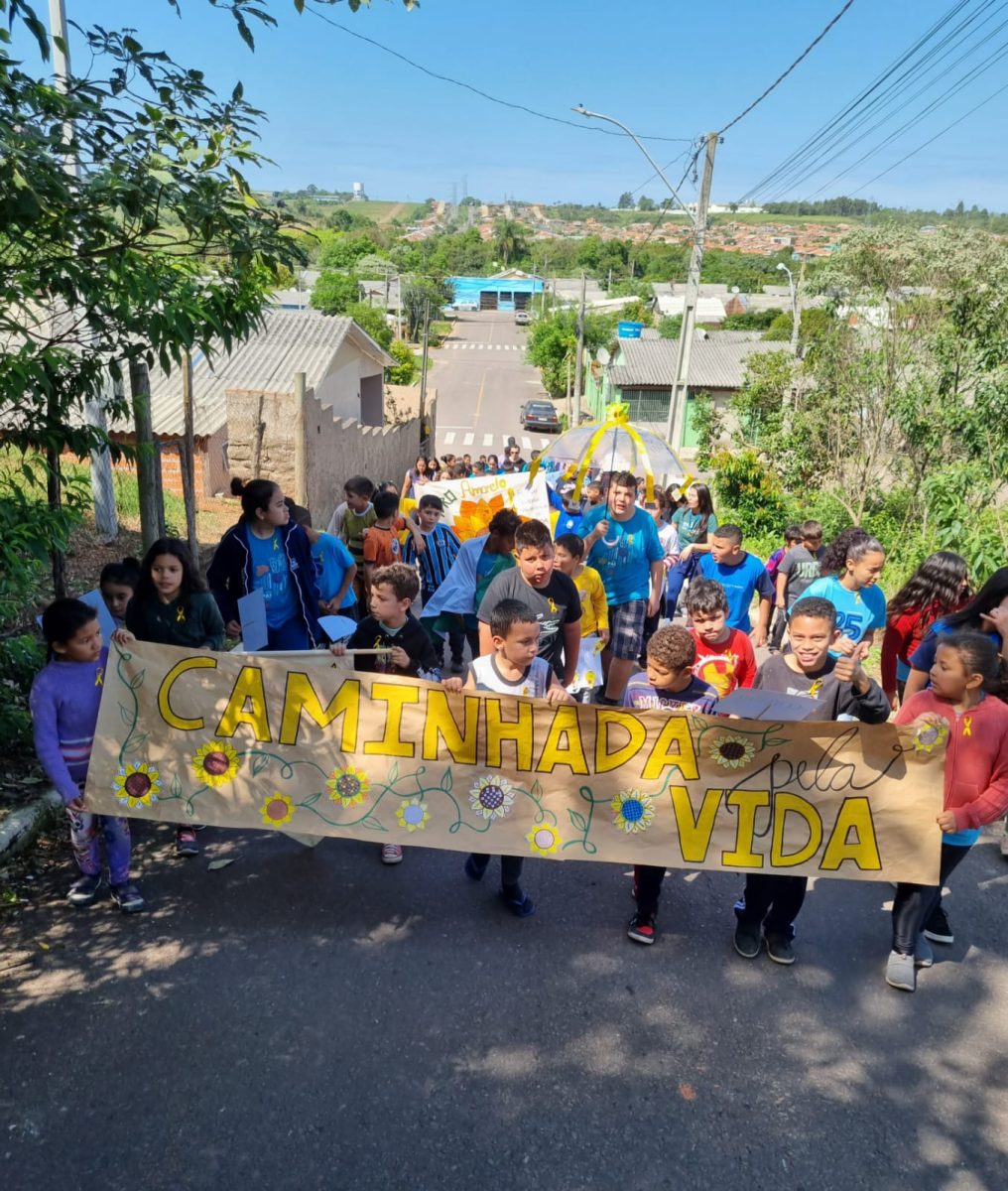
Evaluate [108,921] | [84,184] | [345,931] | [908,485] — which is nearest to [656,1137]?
[345,931]

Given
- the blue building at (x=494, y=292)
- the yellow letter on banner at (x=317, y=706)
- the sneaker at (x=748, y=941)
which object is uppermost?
the blue building at (x=494, y=292)

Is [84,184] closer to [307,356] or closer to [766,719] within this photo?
[766,719]

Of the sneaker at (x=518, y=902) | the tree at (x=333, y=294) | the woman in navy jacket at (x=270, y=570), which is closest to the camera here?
the sneaker at (x=518, y=902)

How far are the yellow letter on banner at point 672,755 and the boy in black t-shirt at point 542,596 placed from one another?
0.94 m

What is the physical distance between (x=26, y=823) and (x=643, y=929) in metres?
3.18

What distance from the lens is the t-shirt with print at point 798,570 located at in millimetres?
7543

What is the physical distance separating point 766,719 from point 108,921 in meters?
3.11

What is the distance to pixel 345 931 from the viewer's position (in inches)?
165

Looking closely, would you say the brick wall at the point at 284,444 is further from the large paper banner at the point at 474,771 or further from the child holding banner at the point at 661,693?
the child holding banner at the point at 661,693

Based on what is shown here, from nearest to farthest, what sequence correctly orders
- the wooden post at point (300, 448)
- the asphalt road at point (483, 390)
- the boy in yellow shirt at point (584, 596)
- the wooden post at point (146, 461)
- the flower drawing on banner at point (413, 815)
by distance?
the flower drawing on banner at point (413, 815) < the wooden post at point (146, 461) < the boy in yellow shirt at point (584, 596) < the wooden post at point (300, 448) < the asphalt road at point (483, 390)

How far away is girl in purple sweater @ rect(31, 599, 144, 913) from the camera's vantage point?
3.93 metres

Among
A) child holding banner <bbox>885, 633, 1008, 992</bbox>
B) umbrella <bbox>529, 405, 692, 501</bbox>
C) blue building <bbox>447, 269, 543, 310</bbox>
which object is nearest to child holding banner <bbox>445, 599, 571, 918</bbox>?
child holding banner <bbox>885, 633, 1008, 992</bbox>

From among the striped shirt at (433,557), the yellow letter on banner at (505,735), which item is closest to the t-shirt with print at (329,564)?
the striped shirt at (433,557)

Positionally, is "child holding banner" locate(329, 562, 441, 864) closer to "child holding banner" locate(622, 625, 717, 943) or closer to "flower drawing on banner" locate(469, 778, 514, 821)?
"flower drawing on banner" locate(469, 778, 514, 821)
